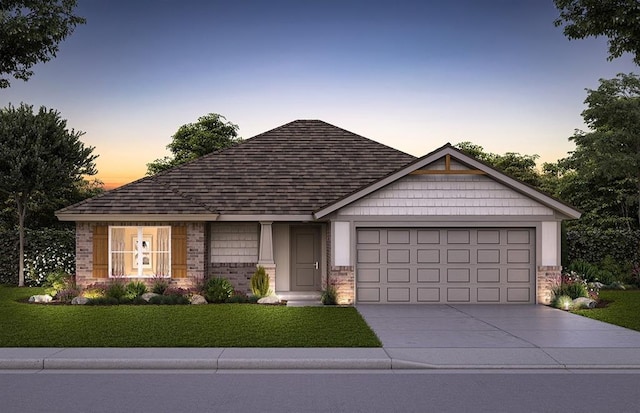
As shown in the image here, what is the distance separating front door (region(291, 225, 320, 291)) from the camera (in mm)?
23109

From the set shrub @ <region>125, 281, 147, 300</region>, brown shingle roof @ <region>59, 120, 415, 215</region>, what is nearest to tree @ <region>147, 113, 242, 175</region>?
brown shingle roof @ <region>59, 120, 415, 215</region>

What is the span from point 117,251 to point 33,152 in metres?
7.01

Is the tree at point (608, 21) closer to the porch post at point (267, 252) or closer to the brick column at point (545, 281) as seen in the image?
the brick column at point (545, 281)

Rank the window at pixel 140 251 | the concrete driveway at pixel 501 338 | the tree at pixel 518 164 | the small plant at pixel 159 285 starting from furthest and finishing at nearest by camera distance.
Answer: the tree at pixel 518 164, the window at pixel 140 251, the small plant at pixel 159 285, the concrete driveway at pixel 501 338

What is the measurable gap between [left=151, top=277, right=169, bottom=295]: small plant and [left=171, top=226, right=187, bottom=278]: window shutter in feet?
1.17

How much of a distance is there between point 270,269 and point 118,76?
11446 millimetres

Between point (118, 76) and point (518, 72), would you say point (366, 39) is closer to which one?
point (518, 72)

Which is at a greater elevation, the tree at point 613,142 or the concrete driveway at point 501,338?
the tree at point 613,142

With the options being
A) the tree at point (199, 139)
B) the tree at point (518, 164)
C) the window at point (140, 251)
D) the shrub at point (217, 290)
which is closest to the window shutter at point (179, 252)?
the window at point (140, 251)

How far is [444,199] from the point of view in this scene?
20.1 m

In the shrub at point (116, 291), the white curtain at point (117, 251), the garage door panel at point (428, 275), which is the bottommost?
the shrub at point (116, 291)

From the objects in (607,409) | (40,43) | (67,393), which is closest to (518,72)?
(40,43)

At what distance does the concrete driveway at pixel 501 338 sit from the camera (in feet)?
35.2

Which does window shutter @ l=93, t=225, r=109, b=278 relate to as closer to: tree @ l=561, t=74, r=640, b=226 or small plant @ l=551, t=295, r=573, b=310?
small plant @ l=551, t=295, r=573, b=310
